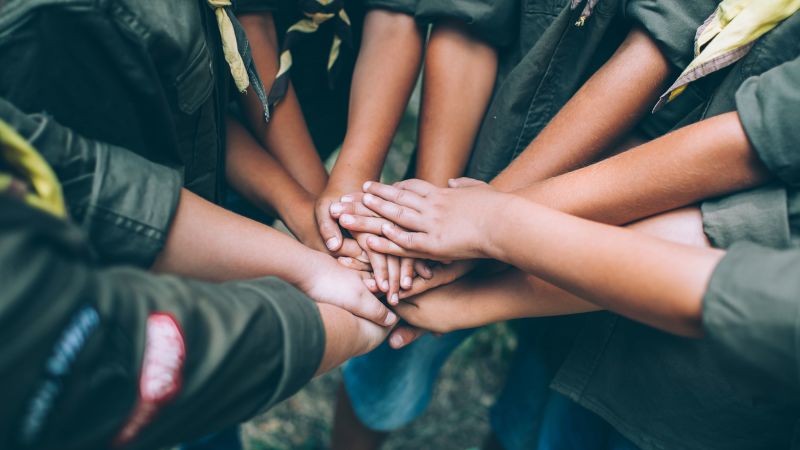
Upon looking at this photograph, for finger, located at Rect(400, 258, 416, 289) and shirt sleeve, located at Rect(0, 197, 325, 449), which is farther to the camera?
finger, located at Rect(400, 258, 416, 289)

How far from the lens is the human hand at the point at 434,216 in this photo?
0.89 m

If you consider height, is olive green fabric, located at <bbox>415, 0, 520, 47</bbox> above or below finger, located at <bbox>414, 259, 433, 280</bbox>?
above

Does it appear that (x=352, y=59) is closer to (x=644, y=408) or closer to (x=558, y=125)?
(x=558, y=125)

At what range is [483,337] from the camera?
1849mm

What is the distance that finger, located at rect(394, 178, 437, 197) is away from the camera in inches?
39.4

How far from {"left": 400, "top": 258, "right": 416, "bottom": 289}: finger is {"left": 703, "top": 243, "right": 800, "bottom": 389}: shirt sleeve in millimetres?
436

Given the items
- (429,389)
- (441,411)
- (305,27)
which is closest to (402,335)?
(429,389)

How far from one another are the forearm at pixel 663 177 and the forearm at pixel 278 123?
0.39 meters

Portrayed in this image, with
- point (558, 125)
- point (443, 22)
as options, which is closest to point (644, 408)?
point (558, 125)

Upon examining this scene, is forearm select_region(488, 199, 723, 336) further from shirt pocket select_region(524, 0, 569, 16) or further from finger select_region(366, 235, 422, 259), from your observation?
shirt pocket select_region(524, 0, 569, 16)

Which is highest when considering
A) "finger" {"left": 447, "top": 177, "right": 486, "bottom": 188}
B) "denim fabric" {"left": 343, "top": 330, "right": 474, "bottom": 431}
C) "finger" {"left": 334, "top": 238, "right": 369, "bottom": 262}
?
"finger" {"left": 447, "top": 177, "right": 486, "bottom": 188}

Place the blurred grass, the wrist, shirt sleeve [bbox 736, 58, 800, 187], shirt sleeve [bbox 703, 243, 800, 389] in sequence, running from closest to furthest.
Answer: shirt sleeve [bbox 703, 243, 800, 389], shirt sleeve [bbox 736, 58, 800, 187], the wrist, the blurred grass

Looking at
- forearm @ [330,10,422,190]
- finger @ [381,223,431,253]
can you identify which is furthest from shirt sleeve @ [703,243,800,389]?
forearm @ [330,10,422,190]

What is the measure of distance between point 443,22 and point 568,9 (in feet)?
0.75
